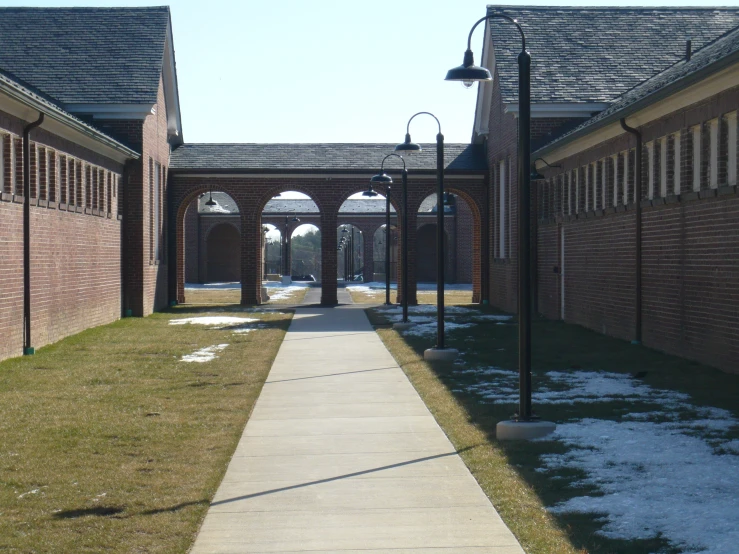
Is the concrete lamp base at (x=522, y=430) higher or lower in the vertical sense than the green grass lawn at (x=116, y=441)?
higher

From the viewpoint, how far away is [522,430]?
8.87 metres

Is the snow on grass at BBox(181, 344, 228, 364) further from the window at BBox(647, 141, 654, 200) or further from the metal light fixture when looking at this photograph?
the metal light fixture

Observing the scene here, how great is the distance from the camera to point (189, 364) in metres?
15.2

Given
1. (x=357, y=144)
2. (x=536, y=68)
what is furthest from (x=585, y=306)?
(x=357, y=144)

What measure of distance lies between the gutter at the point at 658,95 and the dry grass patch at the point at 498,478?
201 inches

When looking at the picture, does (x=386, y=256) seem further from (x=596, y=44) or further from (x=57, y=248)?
(x=57, y=248)

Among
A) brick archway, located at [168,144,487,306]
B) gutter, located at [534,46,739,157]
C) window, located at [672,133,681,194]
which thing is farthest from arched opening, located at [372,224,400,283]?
window, located at [672,133,681,194]

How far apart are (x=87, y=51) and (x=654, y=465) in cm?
2351

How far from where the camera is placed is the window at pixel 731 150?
13.1 metres

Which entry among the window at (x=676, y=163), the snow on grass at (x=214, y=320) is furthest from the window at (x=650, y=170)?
the snow on grass at (x=214, y=320)

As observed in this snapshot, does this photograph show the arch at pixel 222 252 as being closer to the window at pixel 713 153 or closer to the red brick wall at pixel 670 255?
the red brick wall at pixel 670 255

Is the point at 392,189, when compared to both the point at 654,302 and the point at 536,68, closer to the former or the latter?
the point at 536,68

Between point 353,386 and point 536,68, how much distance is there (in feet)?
56.3

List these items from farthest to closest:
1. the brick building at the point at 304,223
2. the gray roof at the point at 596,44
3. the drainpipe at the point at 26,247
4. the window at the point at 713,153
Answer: the brick building at the point at 304,223
the gray roof at the point at 596,44
the drainpipe at the point at 26,247
the window at the point at 713,153
